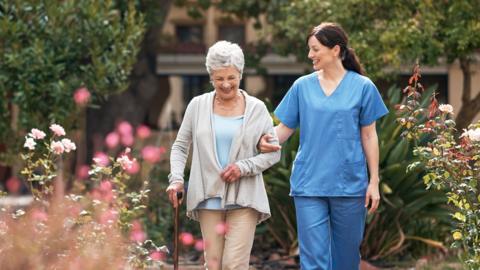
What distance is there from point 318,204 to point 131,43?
906 centimetres

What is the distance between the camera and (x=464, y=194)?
787cm

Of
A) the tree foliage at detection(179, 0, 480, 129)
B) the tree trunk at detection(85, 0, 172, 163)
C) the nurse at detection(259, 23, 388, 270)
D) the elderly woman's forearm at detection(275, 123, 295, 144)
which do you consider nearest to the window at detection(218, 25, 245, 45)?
the tree trunk at detection(85, 0, 172, 163)

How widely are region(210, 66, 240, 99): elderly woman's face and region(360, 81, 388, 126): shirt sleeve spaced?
91 cm

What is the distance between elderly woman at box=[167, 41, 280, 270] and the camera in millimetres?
7237

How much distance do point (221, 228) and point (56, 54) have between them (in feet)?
31.0

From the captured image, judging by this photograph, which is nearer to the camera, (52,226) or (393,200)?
(52,226)

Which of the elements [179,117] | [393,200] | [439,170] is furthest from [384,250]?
[179,117]

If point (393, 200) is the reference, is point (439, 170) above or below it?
above

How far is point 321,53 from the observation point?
772 cm

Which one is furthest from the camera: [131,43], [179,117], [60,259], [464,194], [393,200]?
[179,117]

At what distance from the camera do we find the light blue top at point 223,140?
7301mm

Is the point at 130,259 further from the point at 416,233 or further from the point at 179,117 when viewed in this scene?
the point at 179,117

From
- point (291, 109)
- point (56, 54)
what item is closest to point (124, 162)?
point (291, 109)

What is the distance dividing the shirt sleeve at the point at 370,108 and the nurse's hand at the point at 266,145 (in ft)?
2.23
